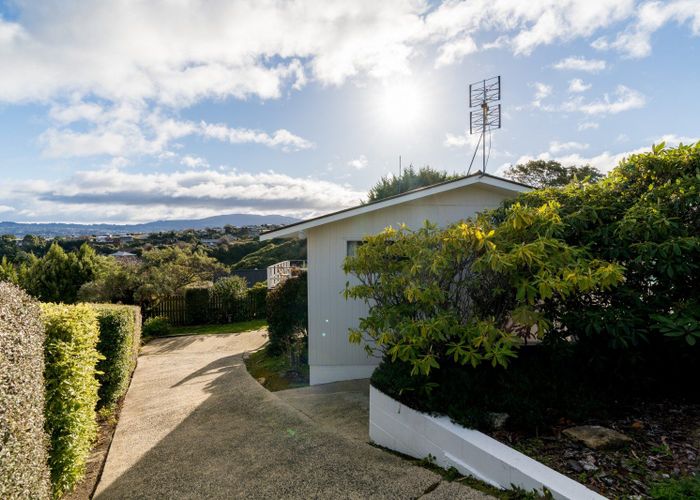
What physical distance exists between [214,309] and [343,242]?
11.9 m

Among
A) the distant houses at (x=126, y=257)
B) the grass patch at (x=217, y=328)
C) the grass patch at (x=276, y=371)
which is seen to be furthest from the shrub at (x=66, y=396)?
the distant houses at (x=126, y=257)

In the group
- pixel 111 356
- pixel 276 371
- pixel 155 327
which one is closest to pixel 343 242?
pixel 276 371

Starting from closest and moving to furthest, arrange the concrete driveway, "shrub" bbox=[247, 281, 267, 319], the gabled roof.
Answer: the concrete driveway, the gabled roof, "shrub" bbox=[247, 281, 267, 319]

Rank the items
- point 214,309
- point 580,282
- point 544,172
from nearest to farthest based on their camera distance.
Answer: point 580,282 < point 214,309 < point 544,172

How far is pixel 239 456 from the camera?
4.84 meters

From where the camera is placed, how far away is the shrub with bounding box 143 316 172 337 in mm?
15375

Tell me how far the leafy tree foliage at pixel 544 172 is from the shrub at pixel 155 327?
23.1 meters

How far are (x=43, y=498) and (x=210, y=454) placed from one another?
1.91m

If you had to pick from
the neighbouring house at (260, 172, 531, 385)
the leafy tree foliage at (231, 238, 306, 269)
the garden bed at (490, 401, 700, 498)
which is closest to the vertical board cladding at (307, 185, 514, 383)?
the neighbouring house at (260, 172, 531, 385)

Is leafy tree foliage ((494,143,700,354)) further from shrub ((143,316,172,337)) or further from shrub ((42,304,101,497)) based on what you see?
shrub ((143,316,172,337))

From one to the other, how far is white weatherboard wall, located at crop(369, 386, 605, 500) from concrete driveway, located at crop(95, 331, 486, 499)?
278 mm

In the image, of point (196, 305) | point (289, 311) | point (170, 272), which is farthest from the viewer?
point (170, 272)

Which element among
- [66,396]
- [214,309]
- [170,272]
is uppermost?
[170,272]

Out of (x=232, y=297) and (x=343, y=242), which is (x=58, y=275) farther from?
(x=343, y=242)
